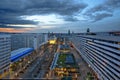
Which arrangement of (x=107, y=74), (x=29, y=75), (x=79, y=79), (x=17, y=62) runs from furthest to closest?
(x=17, y=62) → (x=29, y=75) → (x=79, y=79) → (x=107, y=74)

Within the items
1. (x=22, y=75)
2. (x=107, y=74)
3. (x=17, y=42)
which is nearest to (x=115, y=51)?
(x=107, y=74)

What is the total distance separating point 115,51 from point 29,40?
347ft

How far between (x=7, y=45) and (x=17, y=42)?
47.8 meters

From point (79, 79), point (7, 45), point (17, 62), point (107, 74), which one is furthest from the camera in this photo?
point (17, 62)

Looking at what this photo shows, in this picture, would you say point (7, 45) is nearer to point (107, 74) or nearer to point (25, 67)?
point (25, 67)

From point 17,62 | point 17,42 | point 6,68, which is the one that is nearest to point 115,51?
point 6,68

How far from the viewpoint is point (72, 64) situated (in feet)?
258

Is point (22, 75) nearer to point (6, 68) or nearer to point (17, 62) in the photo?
point (6, 68)

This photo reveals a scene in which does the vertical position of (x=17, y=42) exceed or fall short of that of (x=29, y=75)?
it exceeds it

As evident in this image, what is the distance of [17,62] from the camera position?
92250 mm

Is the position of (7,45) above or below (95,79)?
above

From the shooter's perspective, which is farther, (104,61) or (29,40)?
(29,40)

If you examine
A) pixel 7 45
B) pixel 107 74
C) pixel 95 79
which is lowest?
pixel 95 79

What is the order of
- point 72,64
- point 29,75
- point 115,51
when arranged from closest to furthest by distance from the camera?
point 115,51
point 29,75
point 72,64
